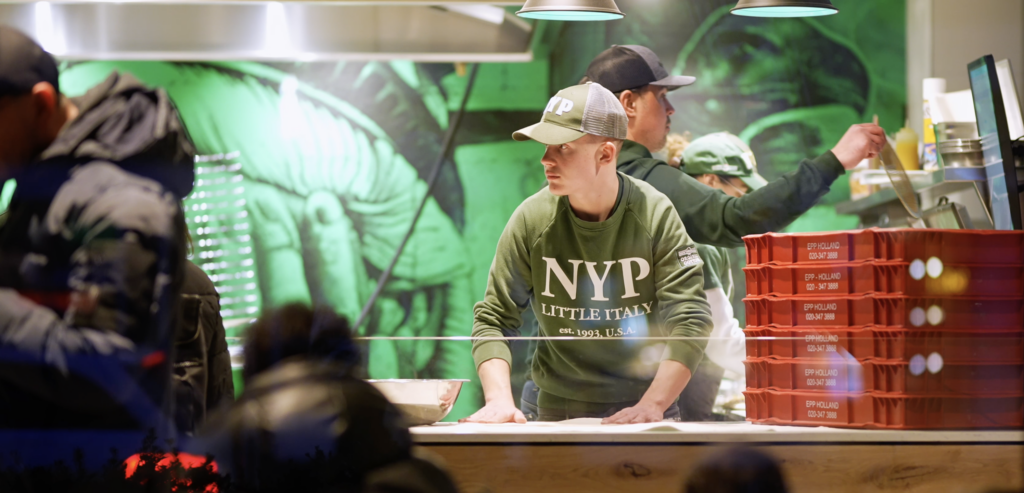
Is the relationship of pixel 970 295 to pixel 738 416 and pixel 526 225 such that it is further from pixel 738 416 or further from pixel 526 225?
pixel 526 225

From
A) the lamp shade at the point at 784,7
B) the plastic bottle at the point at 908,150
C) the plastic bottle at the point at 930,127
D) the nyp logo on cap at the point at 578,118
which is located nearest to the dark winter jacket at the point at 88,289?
the nyp logo on cap at the point at 578,118

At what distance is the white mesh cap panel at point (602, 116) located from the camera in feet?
6.92

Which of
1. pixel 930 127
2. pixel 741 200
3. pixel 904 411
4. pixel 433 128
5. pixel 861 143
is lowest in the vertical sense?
pixel 904 411

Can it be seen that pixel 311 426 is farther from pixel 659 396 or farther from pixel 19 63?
pixel 659 396

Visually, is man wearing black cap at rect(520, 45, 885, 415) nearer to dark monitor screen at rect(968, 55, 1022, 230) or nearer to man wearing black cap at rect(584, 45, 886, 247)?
man wearing black cap at rect(584, 45, 886, 247)

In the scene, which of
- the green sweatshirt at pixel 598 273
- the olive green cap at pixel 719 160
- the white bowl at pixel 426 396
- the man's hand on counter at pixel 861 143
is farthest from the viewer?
the olive green cap at pixel 719 160

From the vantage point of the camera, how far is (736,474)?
1176 mm

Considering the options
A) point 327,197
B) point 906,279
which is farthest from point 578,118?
point 327,197

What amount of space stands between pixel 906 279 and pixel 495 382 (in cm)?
73

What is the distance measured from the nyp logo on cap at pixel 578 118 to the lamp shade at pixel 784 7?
0.91 metres

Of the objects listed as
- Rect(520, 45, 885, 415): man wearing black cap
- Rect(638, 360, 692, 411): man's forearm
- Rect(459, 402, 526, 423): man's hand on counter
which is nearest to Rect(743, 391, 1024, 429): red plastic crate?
Rect(638, 360, 692, 411): man's forearm

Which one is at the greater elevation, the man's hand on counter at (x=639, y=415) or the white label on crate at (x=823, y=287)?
the white label on crate at (x=823, y=287)

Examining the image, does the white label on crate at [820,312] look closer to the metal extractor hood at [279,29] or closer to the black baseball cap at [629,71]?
the black baseball cap at [629,71]

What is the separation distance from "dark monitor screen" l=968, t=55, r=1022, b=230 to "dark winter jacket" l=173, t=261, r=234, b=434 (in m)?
1.70
